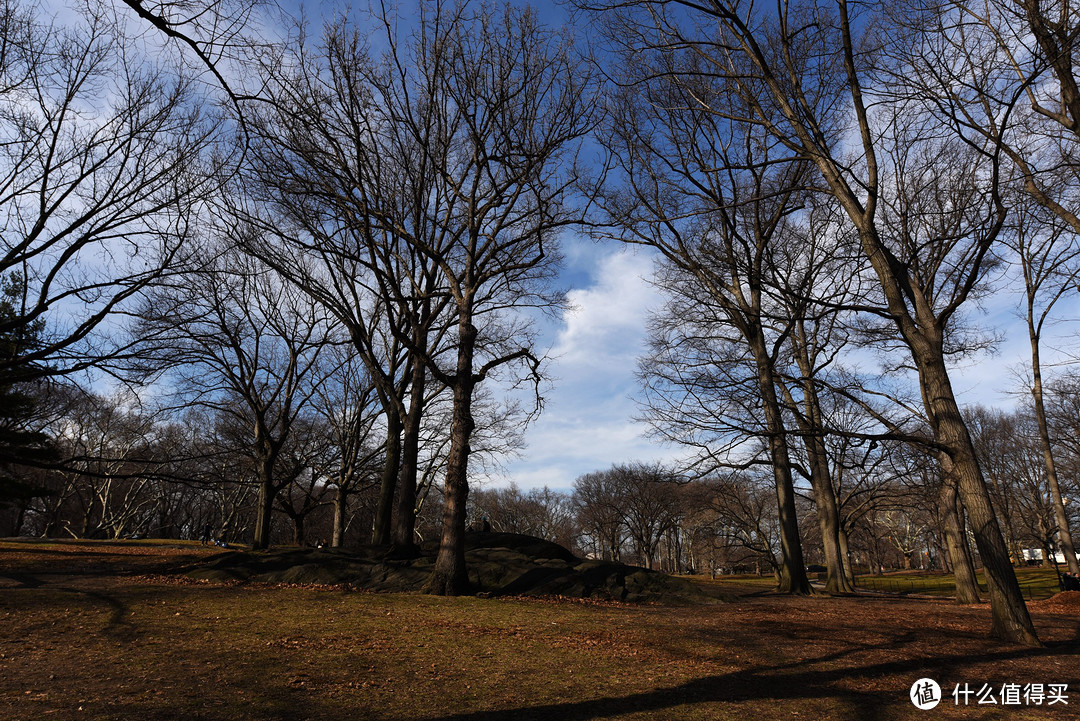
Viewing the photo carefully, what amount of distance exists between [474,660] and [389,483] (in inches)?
421

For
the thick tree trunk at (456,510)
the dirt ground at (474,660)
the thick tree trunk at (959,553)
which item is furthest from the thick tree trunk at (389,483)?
the thick tree trunk at (959,553)

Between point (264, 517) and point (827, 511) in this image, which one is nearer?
point (827, 511)

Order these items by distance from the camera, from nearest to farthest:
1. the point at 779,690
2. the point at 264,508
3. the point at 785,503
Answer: the point at 779,690
the point at 785,503
the point at 264,508

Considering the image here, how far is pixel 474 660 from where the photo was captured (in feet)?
21.1

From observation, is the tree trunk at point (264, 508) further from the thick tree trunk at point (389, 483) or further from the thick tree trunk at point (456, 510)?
the thick tree trunk at point (456, 510)

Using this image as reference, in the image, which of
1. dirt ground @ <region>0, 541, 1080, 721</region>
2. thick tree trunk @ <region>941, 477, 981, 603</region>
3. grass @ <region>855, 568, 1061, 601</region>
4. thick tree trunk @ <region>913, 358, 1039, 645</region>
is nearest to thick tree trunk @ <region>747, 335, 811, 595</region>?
thick tree trunk @ <region>941, 477, 981, 603</region>

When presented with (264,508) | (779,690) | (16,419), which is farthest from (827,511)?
(16,419)

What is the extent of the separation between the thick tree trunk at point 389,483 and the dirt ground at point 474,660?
219 inches

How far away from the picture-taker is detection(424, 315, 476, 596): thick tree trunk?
11.3 meters

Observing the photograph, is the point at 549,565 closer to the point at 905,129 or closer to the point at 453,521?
the point at 453,521

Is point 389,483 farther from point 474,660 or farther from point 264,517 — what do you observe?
point 474,660

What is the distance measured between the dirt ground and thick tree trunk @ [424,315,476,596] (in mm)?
646

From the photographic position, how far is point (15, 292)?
12180mm

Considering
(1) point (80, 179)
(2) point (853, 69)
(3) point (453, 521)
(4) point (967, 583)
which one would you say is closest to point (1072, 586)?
(4) point (967, 583)
